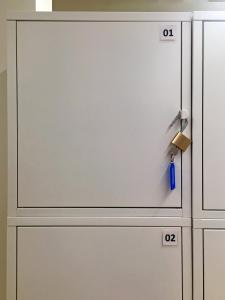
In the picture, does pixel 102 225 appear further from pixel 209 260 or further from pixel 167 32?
pixel 167 32

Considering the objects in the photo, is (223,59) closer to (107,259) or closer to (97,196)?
(97,196)

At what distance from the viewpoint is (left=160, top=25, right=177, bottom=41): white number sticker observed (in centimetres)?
113

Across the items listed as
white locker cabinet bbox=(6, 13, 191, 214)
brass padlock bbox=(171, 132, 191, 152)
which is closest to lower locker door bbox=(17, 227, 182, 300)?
white locker cabinet bbox=(6, 13, 191, 214)

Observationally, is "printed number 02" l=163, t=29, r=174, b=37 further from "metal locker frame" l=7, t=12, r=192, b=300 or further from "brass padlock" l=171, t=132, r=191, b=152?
"brass padlock" l=171, t=132, r=191, b=152

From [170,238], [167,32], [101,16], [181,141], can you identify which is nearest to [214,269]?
[170,238]

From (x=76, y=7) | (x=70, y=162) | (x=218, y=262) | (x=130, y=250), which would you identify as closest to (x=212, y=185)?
(x=218, y=262)

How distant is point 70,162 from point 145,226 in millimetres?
360

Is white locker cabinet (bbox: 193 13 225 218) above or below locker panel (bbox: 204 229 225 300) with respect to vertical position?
above

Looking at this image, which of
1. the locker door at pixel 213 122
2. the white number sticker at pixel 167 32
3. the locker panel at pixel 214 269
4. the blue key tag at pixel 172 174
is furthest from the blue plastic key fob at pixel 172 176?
the white number sticker at pixel 167 32

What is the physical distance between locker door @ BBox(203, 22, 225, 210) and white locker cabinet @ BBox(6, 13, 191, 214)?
68mm

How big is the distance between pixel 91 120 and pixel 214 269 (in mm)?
701

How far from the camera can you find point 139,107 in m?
1.14

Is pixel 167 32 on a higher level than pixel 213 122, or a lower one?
higher

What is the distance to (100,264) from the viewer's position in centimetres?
114
